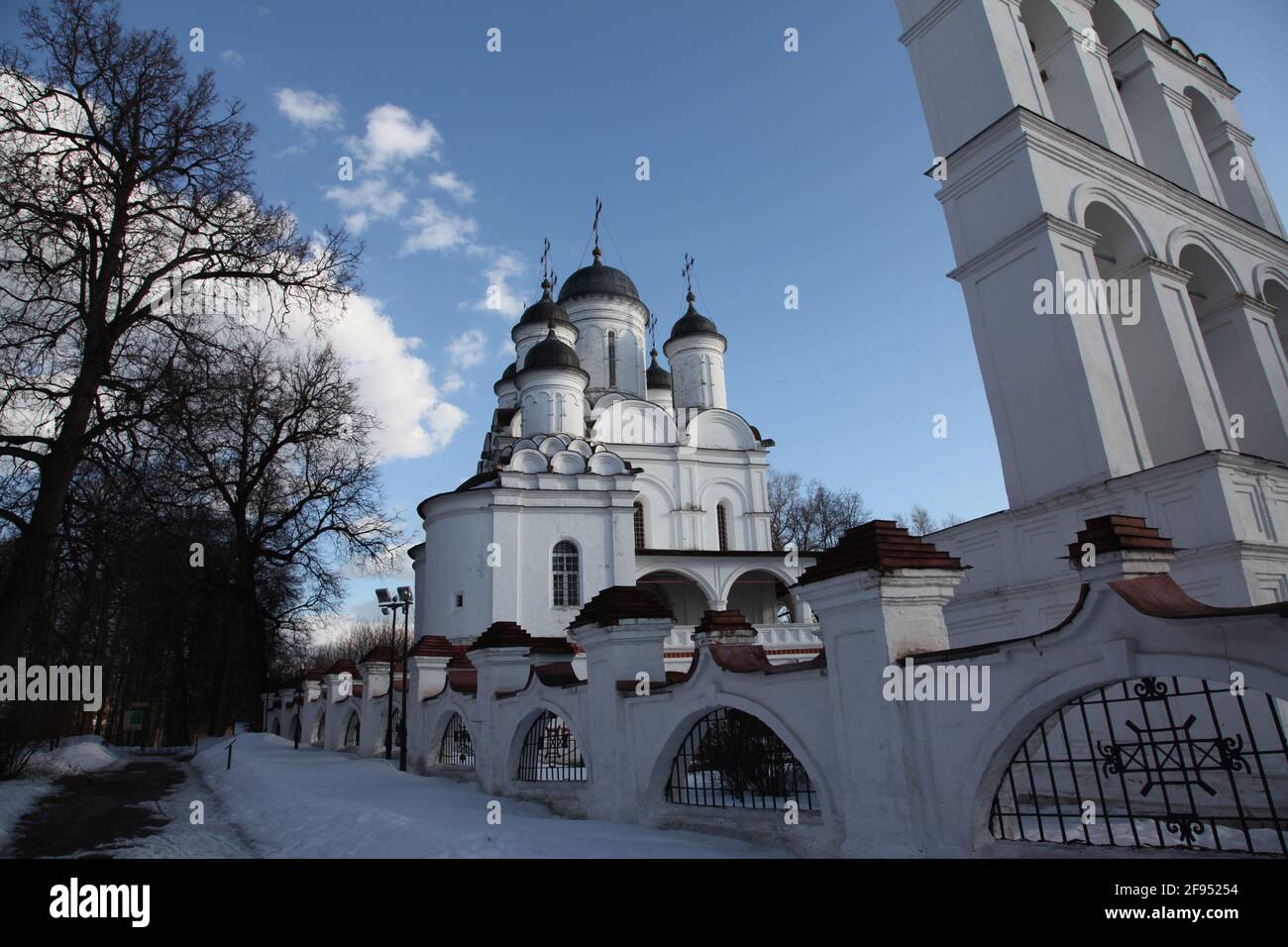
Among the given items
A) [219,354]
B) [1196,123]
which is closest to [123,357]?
[219,354]

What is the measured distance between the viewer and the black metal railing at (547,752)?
9953 millimetres

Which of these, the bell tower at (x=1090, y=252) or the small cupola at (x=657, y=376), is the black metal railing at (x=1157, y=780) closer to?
the bell tower at (x=1090, y=252)

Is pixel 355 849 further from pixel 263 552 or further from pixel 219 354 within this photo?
pixel 263 552

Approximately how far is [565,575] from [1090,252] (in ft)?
66.4

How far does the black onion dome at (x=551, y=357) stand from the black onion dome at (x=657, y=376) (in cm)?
844

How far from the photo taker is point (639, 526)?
1268 inches

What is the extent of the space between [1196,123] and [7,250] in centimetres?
2203

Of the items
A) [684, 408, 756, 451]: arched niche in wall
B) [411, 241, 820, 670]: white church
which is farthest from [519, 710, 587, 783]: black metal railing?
[684, 408, 756, 451]: arched niche in wall

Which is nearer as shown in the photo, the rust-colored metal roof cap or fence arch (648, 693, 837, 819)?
the rust-colored metal roof cap

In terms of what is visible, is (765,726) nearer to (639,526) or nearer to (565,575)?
(565,575)

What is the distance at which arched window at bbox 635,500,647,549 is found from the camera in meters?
32.0

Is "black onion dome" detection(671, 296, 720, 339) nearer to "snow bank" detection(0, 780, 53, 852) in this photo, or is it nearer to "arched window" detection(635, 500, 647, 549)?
"arched window" detection(635, 500, 647, 549)

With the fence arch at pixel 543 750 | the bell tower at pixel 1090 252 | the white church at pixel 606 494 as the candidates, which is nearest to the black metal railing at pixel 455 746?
the fence arch at pixel 543 750

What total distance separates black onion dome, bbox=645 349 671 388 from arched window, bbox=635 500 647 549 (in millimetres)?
10281
